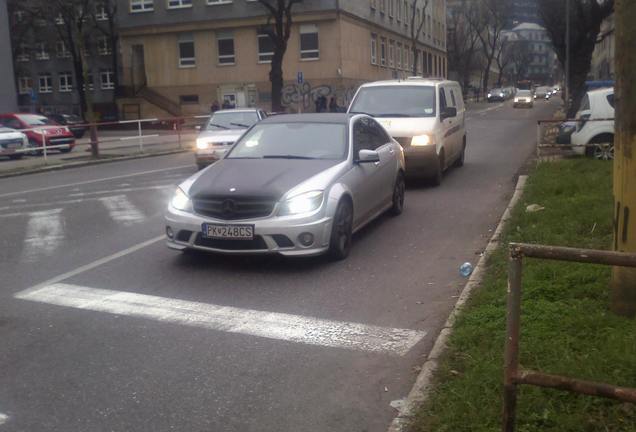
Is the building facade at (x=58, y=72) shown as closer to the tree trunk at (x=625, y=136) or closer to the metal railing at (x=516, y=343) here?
the tree trunk at (x=625, y=136)

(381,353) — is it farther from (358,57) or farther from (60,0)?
(358,57)

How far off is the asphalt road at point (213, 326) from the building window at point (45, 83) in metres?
57.8

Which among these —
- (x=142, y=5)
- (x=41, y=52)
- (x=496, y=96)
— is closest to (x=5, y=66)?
(x=142, y=5)

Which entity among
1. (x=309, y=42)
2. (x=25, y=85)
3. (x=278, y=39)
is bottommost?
(x=25, y=85)

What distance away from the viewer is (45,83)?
213 ft

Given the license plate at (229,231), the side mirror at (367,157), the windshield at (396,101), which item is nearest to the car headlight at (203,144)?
the windshield at (396,101)

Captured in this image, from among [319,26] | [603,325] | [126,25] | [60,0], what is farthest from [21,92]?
[603,325]

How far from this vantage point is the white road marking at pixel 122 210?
11312 mm

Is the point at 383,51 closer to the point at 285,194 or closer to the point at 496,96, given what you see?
the point at 496,96

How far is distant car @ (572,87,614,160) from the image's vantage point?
1488 cm

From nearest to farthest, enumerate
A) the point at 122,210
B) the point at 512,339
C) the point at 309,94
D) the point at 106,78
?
the point at 512,339 → the point at 122,210 → the point at 309,94 → the point at 106,78

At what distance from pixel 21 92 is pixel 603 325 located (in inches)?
2674

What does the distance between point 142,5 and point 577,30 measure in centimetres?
3198

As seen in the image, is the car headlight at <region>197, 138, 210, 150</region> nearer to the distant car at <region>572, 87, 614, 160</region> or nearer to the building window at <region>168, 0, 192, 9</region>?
the distant car at <region>572, 87, 614, 160</region>
